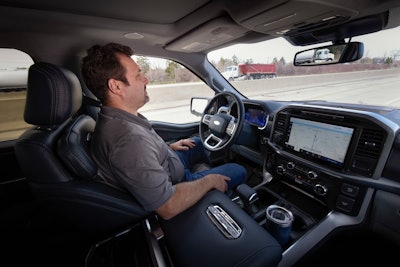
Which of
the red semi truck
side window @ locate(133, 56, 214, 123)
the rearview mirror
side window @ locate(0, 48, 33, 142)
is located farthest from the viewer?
the red semi truck

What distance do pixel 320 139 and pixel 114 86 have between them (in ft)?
5.07

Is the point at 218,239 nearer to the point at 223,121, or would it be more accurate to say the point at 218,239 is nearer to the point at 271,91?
the point at 223,121

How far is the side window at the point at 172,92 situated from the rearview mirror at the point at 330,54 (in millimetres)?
1280

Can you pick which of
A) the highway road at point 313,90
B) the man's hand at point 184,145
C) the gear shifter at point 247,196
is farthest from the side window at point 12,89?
the gear shifter at point 247,196

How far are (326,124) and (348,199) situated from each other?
0.54m

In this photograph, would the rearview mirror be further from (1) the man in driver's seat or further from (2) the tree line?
(1) the man in driver's seat

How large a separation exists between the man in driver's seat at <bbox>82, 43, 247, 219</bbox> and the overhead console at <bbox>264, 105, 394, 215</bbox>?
0.62 meters

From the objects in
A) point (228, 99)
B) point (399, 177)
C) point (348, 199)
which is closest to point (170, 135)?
point (228, 99)

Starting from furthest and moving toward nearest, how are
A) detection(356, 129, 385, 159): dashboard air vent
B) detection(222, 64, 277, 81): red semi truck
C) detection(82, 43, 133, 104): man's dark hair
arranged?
detection(222, 64, 277, 81): red semi truck, detection(82, 43, 133, 104): man's dark hair, detection(356, 129, 385, 159): dashboard air vent

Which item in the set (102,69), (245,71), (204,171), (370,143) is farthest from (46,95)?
(245,71)

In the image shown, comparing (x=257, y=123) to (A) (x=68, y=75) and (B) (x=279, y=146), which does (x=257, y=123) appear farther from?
(A) (x=68, y=75)

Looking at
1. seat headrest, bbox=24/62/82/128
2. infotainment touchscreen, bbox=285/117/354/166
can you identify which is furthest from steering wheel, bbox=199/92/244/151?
seat headrest, bbox=24/62/82/128

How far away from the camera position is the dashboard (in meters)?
1.22

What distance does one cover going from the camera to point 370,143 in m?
1.25
